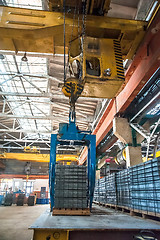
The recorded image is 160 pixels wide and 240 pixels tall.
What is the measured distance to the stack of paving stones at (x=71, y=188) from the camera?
4.20 meters

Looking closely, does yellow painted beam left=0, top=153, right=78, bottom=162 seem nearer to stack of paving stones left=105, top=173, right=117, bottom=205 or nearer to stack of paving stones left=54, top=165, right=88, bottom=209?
stack of paving stones left=105, top=173, right=117, bottom=205

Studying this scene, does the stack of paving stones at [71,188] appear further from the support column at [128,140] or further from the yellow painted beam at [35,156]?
the yellow painted beam at [35,156]

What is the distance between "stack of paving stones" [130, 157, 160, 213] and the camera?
322cm

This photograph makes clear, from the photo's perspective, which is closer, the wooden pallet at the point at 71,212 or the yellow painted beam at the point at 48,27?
the yellow painted beam at the point at 48,27

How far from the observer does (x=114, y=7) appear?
462cm

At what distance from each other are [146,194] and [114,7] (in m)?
4.35

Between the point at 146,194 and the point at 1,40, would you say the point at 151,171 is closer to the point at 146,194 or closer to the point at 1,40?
the point at 146,194

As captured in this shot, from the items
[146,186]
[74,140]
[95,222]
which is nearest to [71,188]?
[74,140]

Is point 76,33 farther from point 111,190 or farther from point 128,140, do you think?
point 111,190

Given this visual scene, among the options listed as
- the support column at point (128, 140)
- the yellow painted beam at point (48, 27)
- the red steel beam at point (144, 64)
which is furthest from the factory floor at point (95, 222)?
the yellow painted beam at point (48, 27)

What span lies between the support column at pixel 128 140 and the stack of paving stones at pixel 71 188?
5.35ft

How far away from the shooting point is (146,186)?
3533 mm

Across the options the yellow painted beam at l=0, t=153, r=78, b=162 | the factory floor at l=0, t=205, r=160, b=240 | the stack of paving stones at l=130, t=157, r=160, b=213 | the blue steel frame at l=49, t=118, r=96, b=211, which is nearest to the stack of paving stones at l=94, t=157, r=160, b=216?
the stack of paving stones at l=130, t=157, r=160, b=213

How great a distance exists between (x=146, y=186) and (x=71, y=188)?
66.5 inches
